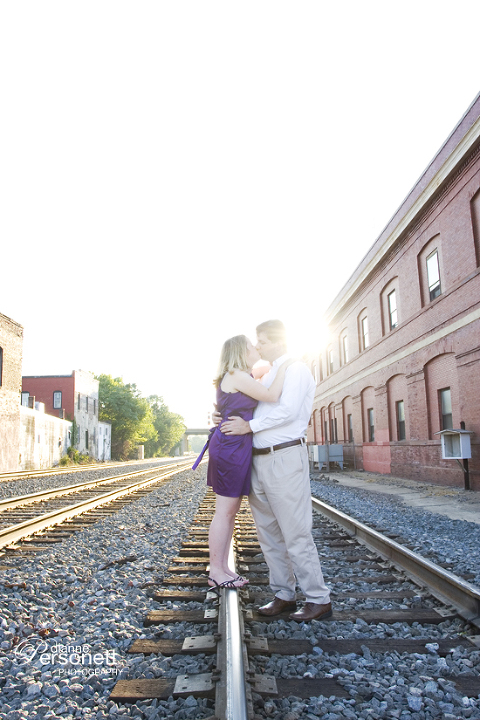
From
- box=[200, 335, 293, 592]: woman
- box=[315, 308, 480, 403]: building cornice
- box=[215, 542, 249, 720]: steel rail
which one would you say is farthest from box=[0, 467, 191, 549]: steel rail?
box=[315, 308, 480, 403]: building cornice

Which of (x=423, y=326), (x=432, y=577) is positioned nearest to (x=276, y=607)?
(x=432, y=577)

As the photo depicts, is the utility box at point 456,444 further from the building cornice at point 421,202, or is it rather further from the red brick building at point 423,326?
the building cornice at point 421,202

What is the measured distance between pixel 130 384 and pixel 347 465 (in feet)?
132

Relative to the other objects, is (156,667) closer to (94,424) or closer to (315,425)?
(315,425)

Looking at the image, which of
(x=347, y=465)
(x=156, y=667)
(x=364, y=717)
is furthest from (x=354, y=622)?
(x=347, y=465)

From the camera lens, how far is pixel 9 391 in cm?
2616

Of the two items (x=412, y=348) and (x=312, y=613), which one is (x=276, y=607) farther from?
(x=412, y=348)

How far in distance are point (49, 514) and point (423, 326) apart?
38.6ft

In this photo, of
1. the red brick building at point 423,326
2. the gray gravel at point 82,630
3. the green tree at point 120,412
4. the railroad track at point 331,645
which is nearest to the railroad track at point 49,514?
the gray gravel at point 82,630

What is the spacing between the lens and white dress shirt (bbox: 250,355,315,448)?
10.5 feet

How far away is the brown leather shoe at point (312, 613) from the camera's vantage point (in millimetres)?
3154

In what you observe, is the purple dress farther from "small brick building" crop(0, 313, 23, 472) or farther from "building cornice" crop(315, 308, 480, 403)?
"small brick building" crop(0, 313, 23, 472)

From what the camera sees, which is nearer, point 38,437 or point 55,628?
point 55,628

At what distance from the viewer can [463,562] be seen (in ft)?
15.7
